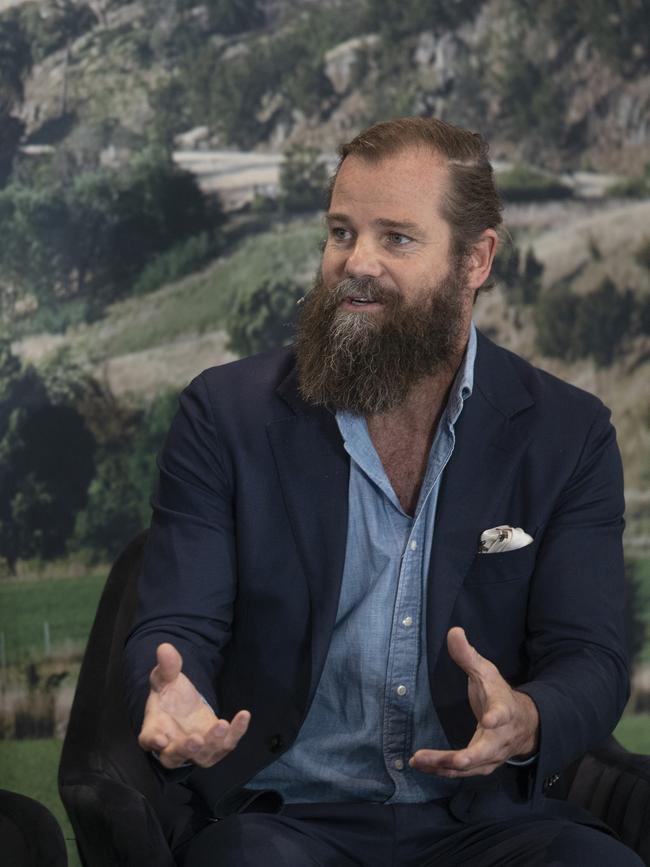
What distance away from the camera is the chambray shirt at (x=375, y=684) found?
2434mm

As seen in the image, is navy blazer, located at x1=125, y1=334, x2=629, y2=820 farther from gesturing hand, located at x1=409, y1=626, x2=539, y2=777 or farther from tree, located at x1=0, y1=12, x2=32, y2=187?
tree, located at x1=0, y1=12, x2=32, y2=187

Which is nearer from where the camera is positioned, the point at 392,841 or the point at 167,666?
the point at 167,666

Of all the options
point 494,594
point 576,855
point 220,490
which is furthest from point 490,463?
point 576,855

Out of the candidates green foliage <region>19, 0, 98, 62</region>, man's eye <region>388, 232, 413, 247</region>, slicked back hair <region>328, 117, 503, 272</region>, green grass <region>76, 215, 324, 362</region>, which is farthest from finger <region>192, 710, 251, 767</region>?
green foliage <region>19, 0, 98, 62</region>

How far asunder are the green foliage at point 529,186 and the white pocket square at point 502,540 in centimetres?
235

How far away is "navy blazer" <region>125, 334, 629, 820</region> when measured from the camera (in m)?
2.42

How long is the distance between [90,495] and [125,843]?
6.87 feet

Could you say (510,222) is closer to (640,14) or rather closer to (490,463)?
(640,14)

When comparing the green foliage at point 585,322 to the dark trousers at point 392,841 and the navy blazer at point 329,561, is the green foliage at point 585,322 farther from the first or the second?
the dark trousers at point 392,841

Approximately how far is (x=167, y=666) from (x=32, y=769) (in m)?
2.39

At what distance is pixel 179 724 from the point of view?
6.79 ft

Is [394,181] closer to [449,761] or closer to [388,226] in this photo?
[388,226]

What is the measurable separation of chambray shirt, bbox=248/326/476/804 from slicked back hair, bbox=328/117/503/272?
499mm

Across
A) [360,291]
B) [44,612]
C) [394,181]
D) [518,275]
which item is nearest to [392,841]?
[360,291]
